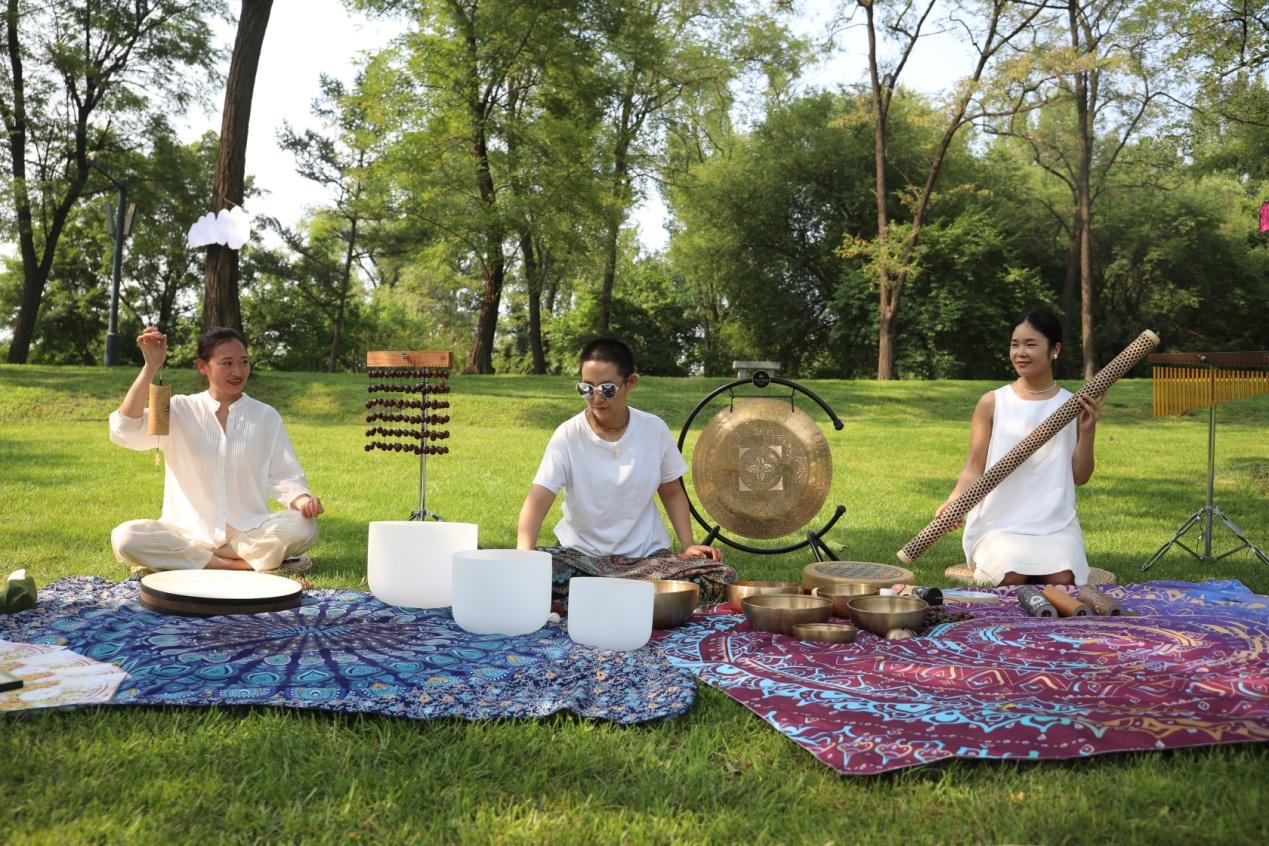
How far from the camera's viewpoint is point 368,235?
1029 inches

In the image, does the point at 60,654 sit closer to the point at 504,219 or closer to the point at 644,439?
the point at 644,439

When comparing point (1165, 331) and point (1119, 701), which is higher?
point (1165, 331)

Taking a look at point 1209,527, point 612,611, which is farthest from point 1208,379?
point 612,611

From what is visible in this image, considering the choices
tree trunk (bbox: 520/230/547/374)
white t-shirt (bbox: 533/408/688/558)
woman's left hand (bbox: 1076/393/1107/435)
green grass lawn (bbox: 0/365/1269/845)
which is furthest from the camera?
tree trunk (bbox: 520/230/547/374)

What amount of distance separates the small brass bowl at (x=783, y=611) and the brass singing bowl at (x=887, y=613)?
0.10m

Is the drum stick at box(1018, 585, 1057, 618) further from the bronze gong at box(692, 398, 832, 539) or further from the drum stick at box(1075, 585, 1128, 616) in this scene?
the bronze gong at box(692, 398, 832, 539)

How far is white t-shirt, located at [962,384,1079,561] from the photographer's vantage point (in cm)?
461

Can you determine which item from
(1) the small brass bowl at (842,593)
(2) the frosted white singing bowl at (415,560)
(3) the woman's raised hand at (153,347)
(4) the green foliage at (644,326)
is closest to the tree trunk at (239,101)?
(3) the woman's raised hand at (153,347)

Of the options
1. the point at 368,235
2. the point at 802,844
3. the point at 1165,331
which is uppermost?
the point at 368,235

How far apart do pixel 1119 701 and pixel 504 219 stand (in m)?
15.2

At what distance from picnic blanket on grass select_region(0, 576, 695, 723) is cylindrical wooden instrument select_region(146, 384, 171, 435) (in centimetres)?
85

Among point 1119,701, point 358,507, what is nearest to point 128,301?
point 358,507

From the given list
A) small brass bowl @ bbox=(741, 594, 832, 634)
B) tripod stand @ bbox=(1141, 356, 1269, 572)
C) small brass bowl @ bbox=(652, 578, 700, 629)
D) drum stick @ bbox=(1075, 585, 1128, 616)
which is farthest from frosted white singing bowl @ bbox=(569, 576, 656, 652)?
tripod stand @ bbox=(1141, 356, 1269, 572)

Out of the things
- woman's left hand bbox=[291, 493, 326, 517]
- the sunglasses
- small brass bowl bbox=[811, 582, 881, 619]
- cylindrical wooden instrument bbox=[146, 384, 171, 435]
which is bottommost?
small brass bowl bbox=[811, 582, 881, 619]
